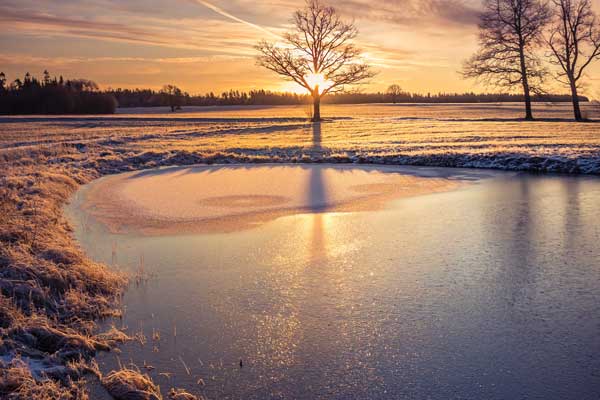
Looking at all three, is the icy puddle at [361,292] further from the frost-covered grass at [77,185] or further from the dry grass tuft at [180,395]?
the frost-covered grass at [77,185]

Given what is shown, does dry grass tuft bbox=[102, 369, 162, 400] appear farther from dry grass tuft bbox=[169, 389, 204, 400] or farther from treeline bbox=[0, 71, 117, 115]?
treeline bbox=[0, 71, 117, 115]

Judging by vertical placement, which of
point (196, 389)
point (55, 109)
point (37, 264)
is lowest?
point (196, 389)

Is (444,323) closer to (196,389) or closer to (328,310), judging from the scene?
(328,310)

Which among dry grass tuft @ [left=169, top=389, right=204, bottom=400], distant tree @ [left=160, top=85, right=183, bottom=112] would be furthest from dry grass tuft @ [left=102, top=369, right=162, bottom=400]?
distant tree @ [left=160, top=85, right=183, bottom=112]

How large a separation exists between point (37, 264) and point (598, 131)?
1036 inches

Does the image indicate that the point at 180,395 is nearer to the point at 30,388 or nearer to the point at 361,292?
the point at 30,388

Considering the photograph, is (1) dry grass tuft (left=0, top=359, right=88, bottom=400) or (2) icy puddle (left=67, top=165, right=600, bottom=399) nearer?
(1) dry grass tuft (left=0, top=359, right=88, bottom=400)

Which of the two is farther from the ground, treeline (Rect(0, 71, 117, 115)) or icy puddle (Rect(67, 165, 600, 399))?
treeline (Rect(0, 71, 117, 115))

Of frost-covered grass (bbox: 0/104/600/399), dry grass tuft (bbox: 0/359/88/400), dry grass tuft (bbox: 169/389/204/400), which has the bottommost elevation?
dry grass tuft (bbox: 169/389/204/400)

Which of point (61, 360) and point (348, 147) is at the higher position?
point (348, 147)

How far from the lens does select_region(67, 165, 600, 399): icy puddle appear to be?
4.16 meters

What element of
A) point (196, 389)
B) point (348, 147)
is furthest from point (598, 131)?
point (196, 389)

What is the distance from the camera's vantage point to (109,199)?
40.3 ft

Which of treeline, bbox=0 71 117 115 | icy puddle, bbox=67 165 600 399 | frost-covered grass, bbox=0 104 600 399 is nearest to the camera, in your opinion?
icy puddle, bbox=67 165 600 399
